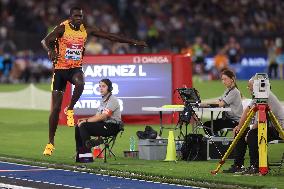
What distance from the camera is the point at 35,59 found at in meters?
45.7

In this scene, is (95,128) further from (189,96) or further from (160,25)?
(160,25)

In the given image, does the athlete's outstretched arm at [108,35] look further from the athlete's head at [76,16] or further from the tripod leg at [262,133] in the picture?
the tripod leg at [262,133]

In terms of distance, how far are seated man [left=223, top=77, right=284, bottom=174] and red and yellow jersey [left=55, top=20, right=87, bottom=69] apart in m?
3.32

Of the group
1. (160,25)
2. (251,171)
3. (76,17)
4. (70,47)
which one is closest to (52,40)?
(70,47)

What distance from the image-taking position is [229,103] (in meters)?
17.1

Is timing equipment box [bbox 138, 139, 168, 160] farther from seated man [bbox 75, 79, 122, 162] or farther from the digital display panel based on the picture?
the digital display panel

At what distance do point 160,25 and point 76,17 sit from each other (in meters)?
32.8

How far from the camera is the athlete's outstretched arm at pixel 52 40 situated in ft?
54.1

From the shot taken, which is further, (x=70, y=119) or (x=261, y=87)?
(x=70, y=119)

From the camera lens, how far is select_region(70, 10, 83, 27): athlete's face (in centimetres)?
1644

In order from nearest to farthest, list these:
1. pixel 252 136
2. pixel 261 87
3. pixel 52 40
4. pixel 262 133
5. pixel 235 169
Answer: pixel 261 87, pixel 262 133, pixel 252 136, pixel 235 169, pixel 52 40

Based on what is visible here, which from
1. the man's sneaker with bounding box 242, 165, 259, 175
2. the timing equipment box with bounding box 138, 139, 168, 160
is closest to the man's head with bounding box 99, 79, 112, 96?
the timing equipment box with bounding box 138, 139, 168, 160

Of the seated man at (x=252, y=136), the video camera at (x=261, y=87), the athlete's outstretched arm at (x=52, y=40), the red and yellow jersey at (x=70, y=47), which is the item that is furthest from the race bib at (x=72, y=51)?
the video camera at (x=261, y=87)

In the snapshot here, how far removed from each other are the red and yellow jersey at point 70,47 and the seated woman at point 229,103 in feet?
7.24
